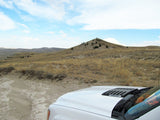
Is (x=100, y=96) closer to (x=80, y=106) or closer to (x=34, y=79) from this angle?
(x=80, y=106)

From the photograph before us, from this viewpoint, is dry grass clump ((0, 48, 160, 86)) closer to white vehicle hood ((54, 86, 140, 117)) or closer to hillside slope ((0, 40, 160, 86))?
hillside slope ((0, 40, 160, 86))

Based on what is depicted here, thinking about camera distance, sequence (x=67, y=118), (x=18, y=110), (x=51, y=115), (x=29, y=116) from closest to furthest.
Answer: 1. (x=67, y=118)
2. (x=51, y=115)
3. (x=29, y=116)
4. (x=18, y=110)

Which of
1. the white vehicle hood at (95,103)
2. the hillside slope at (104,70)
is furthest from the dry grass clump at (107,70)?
the white vehicle hood at (95,103)

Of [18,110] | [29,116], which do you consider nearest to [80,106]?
[29,116]

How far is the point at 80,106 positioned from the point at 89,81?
6049mm

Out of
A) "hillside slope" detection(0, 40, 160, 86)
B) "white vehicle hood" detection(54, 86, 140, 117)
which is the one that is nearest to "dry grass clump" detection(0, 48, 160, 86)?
"hillside slope" detection(0, 40, 160, 86)

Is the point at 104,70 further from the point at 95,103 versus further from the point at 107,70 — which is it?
the point at 95,103

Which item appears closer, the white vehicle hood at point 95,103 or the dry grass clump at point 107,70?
the white vehicle hood at point 95,103

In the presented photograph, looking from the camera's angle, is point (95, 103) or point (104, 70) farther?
point (104, 70)

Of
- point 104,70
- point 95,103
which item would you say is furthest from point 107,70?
point 95,103

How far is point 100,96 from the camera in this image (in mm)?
1853

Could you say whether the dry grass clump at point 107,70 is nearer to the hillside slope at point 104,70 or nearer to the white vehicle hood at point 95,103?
the hillside slope at point 104,70

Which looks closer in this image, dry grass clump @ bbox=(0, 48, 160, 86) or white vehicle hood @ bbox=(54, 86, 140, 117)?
white vehicle hood @ bbox=(54, 86, 140, 117)

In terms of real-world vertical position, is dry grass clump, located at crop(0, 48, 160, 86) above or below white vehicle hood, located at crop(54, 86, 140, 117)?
below
